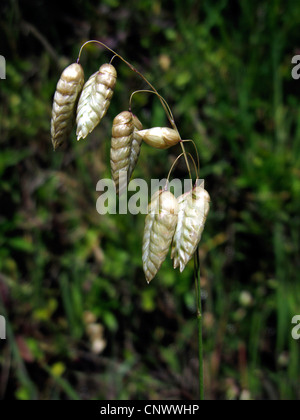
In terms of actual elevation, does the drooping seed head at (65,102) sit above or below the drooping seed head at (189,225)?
above

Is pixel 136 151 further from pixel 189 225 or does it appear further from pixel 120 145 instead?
pixel 189 225

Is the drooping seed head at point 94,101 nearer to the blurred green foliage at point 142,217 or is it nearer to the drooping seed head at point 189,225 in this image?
the drooping seed head at point 189,225

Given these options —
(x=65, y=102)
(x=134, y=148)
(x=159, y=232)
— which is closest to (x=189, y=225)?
(x=159, y=232)

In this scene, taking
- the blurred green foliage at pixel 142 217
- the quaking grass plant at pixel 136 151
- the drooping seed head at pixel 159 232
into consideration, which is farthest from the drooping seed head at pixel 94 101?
the blurred green foliage at pixel 142 217

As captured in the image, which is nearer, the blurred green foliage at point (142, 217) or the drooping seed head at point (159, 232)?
the drooping seed head at point (159, 232)

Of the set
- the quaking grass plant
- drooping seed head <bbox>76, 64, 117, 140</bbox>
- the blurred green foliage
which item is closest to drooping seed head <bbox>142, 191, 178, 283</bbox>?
the quaking grass plant

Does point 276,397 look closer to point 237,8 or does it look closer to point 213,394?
point 213,394

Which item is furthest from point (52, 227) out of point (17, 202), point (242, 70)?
point (242, 70)

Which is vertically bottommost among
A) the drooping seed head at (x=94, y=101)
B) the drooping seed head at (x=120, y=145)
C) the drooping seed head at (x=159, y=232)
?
the drooping seed head at (x=159, y=232)
